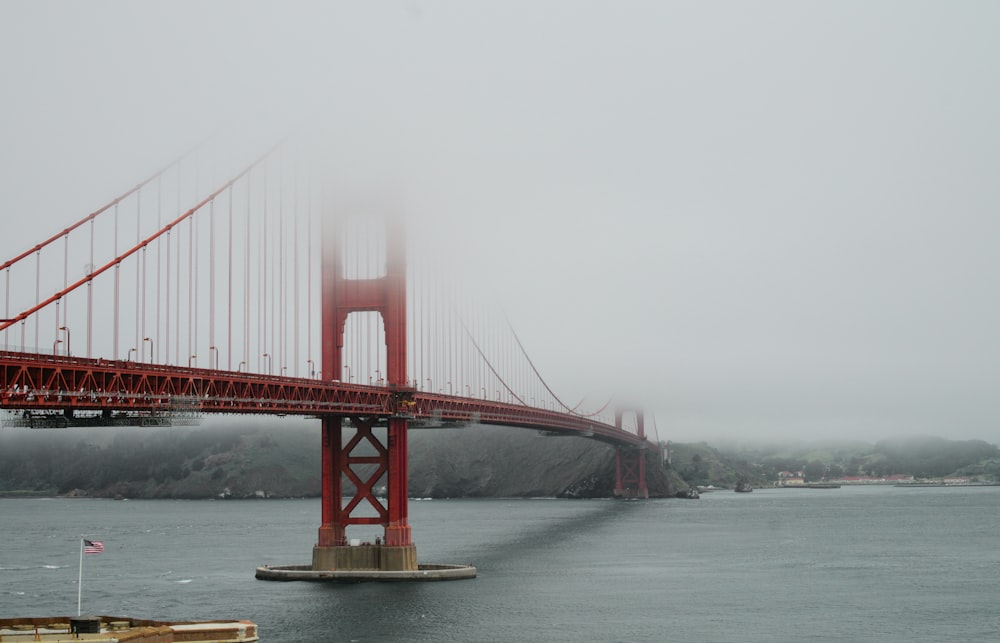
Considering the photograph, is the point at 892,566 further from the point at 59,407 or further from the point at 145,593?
the point at 59,407

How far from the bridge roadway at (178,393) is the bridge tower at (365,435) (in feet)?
4.70

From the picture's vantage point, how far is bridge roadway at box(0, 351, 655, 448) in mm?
35375

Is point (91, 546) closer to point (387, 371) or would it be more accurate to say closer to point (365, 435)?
point (365, 435)

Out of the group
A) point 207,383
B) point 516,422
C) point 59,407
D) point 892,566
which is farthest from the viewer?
point 516,422

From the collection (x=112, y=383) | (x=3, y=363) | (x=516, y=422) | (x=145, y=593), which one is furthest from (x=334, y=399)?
(x=516, y=422)

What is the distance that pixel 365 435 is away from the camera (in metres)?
58.9

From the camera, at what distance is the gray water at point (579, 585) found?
46031mm

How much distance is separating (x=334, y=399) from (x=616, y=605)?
47.9 feet

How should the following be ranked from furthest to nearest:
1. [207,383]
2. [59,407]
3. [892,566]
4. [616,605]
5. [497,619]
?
1. [892,566]
2. [616,605]
3. [497,619]
4. [207,383]
5. [59,407]

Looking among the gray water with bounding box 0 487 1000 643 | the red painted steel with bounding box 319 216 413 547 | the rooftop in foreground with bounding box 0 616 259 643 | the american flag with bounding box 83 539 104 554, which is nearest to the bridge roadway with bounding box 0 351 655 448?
the red painted steel with bounding box 319 216 413 547

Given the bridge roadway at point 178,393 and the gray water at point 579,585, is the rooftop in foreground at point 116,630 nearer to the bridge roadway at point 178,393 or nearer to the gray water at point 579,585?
the gray water at point 579,585

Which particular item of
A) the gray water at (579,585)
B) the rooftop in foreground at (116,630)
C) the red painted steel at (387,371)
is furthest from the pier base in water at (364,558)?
the rooftop in foreground at (116,630)

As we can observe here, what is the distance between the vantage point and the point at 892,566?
73.3m

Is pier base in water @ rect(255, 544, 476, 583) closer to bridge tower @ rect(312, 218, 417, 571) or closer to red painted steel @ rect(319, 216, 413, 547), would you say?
bridge tower @ rect(312, 218, 417, 571)
